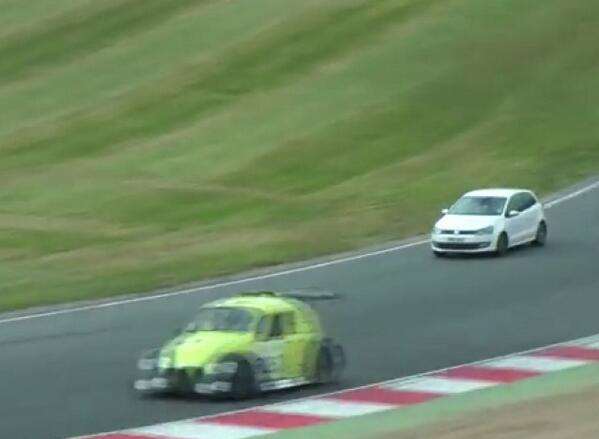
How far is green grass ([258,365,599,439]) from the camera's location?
1661cm

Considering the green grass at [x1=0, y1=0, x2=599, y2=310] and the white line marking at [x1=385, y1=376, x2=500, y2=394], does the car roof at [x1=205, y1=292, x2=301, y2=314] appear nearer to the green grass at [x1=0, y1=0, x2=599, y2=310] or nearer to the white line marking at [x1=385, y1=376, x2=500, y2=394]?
the white line marking at [x1=385, y1=376, x2=500, y2=394]

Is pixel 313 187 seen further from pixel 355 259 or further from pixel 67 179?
pixel 355 259

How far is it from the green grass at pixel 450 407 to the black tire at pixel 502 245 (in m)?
13.1

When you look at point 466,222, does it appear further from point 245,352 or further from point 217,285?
point 245,352

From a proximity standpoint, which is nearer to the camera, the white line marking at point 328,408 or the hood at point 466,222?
the white line marking at point 328,408

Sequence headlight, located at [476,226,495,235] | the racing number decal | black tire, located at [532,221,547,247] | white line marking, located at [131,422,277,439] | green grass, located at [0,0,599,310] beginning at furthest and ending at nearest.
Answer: green grass, located at [0,0,599,310], black tire, located at [532,221,547,247], headlight, located at [476,226,495,235], the racing number decal, white line marking, located at [131,422,277,439]

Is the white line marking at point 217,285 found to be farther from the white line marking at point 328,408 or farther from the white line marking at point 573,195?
the white line marking at point 328,408

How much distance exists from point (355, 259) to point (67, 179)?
1701 centimetres

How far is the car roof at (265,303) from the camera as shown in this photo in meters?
19.6

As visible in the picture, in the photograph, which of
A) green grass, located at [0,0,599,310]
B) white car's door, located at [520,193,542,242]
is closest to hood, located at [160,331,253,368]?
green grass, located at [0,0,599,310]

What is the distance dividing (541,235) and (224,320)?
17425 mm

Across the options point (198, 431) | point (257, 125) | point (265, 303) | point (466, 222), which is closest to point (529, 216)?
point (466, 222)

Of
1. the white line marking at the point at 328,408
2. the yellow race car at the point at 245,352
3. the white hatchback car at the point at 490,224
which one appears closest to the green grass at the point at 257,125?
the white hatchback car at the point at 490,224

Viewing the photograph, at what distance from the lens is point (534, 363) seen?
2194cm
